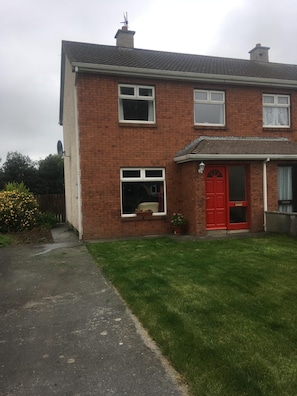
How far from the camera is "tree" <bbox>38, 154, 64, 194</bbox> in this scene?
3428 cm

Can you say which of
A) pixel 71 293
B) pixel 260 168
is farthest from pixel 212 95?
pixel 71 293

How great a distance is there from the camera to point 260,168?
483 inches

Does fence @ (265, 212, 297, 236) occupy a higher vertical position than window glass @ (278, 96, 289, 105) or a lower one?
lower

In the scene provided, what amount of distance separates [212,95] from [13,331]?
11.4 m

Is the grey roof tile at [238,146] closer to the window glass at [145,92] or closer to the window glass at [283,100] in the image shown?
the window glass at [283,100]

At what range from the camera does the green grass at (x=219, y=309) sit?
3127 millimetres

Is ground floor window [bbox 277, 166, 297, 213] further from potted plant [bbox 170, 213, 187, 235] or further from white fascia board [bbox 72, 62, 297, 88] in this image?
potted plant [bbox 170, 213, 187, 235]

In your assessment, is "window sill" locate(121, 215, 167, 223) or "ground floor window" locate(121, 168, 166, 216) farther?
"ground floor window" locate(121, 168, 166, 216)

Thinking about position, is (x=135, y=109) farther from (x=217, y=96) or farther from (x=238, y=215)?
(x=238, y=215)

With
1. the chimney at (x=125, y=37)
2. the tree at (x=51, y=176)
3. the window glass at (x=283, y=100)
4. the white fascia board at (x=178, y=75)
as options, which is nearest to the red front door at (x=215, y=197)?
the white fascia board at (x=178, y=75)

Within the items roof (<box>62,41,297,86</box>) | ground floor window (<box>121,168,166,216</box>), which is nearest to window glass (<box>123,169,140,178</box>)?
ground floor window (<box>121,168,166,216</box>)

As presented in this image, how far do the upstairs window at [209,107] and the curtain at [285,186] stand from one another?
2890mm

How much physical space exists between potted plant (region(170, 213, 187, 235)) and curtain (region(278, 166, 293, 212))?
12.4 ft

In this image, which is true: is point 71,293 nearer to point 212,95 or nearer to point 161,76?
point 161,76
